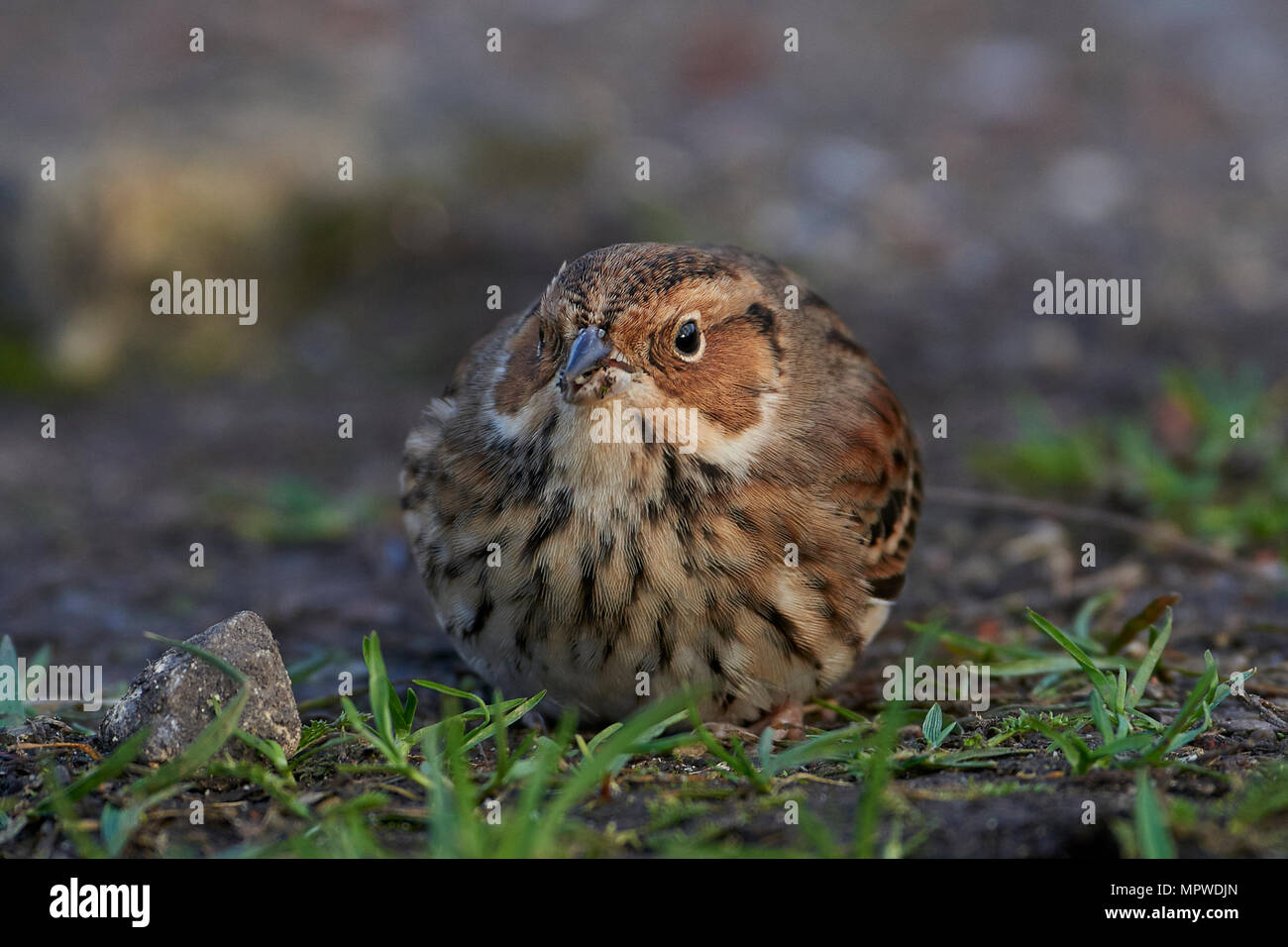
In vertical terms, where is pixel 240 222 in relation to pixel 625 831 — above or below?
above

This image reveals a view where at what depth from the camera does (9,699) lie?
13.6 feet

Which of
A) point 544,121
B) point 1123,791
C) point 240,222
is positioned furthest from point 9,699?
point 544,121

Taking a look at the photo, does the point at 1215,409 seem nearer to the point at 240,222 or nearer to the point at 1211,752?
the point at 1211,752

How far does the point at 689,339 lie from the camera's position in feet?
13.5

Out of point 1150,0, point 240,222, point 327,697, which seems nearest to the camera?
point 327,697

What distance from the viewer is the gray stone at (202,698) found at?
3.63 meters

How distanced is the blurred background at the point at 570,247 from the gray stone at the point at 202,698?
126 centimetres

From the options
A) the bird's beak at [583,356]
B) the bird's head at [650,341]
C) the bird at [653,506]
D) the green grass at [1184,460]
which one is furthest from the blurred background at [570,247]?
the bird's beak at [583,356]

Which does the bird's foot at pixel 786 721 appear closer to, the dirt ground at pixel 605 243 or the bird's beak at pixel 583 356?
the dirt ground at pixel 605 243

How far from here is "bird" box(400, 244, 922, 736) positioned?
4.04 m

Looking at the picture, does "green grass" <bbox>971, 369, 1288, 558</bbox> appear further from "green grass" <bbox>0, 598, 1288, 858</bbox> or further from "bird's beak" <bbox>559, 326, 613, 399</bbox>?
"bird's beak" <bbox>559, 326, 613, 399</bbox>

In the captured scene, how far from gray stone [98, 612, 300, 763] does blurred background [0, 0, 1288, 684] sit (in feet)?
4.13

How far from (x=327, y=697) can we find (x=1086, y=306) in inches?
259
